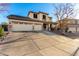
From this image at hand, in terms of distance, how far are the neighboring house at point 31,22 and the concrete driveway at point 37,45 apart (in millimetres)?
60

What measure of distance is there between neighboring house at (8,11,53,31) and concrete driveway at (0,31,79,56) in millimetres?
60

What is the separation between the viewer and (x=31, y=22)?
1646mm

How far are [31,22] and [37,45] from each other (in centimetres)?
28

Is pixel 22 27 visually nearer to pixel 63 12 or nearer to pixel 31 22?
pixel 31 22

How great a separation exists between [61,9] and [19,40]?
2.03 feet


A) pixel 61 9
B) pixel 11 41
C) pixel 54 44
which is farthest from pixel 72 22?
pixel 11 41

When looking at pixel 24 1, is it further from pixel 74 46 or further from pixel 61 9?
pixel 74 46

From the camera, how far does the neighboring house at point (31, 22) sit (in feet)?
5.34

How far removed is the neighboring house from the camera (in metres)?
1.63

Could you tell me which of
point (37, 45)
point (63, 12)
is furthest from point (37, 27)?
point (63, 12)

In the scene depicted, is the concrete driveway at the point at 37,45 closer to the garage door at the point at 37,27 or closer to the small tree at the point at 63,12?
the garage door at the point at 37,27

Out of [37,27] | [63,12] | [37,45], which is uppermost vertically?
[63,12]

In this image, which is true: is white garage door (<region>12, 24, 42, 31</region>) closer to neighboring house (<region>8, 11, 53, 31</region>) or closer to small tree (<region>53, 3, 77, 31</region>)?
neighboring house (<region>8, 11, 53, 31</region>)

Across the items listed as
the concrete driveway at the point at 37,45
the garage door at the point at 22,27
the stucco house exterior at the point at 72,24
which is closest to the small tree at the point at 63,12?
the stucco house exterior at the point at 72,24
